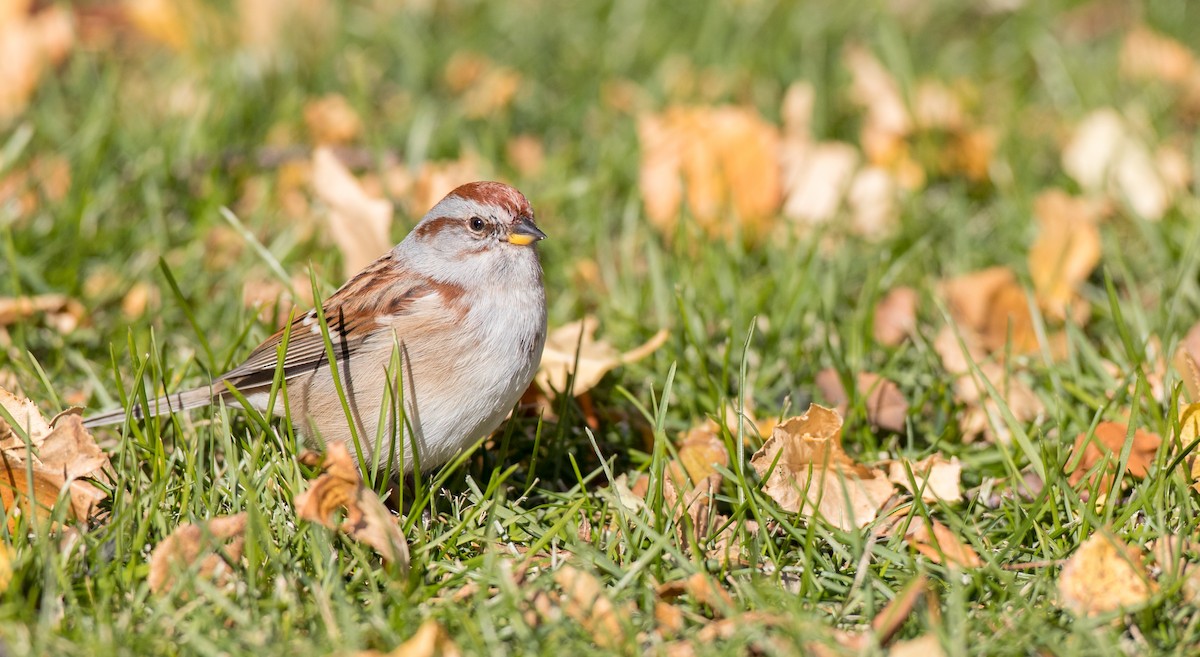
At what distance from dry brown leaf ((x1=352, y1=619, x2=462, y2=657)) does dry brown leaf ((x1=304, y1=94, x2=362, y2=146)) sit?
8.90ft

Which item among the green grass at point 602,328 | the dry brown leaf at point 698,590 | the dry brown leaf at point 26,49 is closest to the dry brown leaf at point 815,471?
the green grass at point 602,328

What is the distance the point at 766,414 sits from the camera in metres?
3.15

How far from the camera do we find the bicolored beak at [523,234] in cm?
288

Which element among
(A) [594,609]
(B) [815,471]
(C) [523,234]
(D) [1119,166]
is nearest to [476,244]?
(C) [523,234]

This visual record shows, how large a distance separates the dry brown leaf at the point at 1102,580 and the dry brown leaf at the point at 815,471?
1.38 ft

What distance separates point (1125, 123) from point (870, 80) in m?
0.94

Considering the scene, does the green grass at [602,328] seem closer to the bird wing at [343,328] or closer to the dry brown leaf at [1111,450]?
the dry brown leaf at [1111,450]

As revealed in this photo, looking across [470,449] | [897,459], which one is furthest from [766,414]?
[470,449]

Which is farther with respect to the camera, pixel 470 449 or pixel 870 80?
pixel 870 80

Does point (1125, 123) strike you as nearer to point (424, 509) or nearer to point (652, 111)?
point (652, 111)

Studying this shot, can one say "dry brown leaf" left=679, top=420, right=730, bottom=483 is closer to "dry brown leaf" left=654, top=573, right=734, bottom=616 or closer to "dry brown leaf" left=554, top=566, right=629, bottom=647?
"dry brown leaf" left=654, top=573, right=734, bottom=616

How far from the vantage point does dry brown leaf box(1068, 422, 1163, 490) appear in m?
2.64

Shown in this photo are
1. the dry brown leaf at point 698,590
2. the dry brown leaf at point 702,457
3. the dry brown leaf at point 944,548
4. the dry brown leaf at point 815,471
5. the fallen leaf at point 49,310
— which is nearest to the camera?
the dry brown leaf at point 698,590

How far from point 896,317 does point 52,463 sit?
7.27 feet
